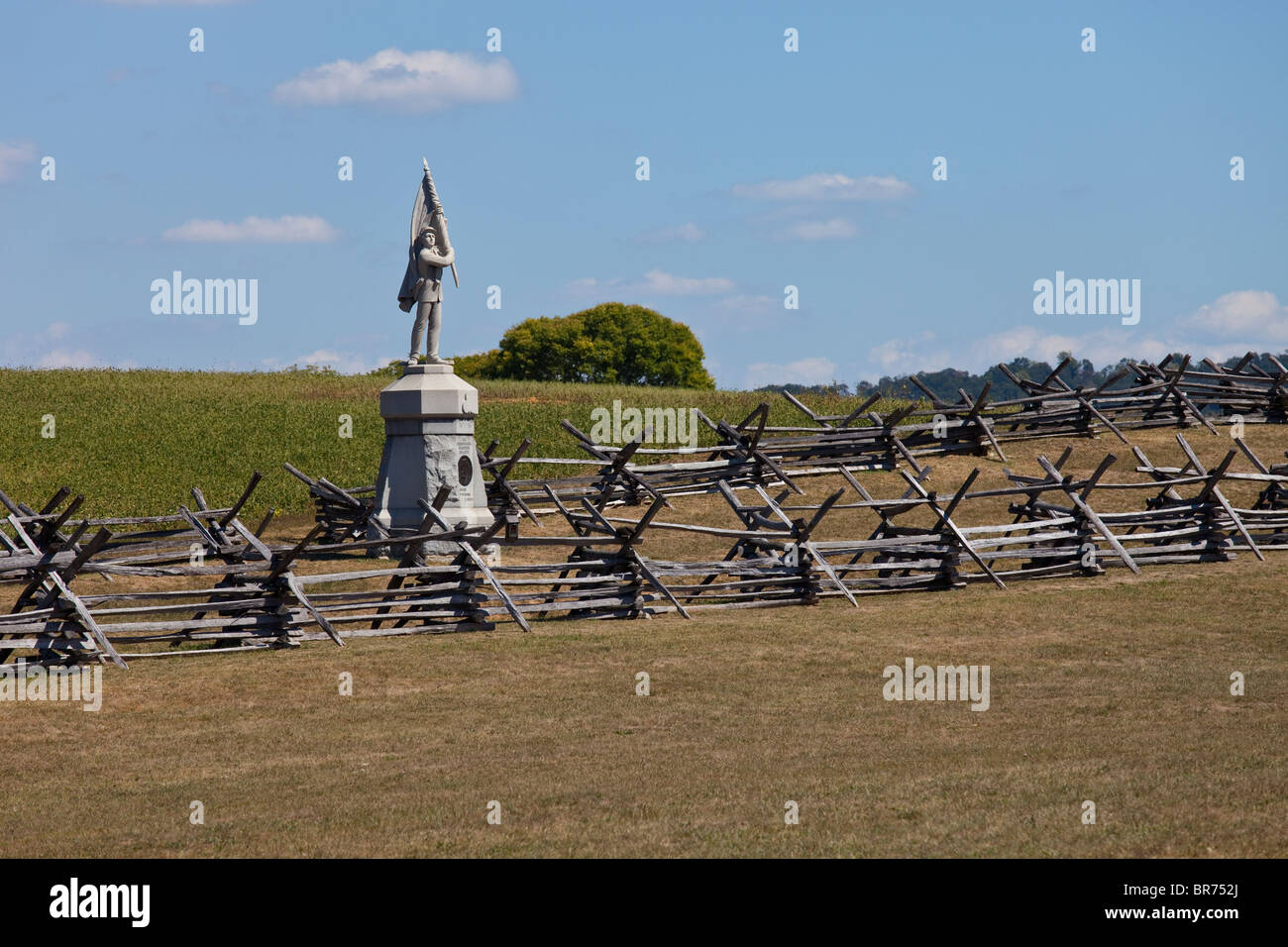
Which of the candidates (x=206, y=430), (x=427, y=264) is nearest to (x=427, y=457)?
(x=427, y=264)

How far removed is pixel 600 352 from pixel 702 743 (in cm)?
6621

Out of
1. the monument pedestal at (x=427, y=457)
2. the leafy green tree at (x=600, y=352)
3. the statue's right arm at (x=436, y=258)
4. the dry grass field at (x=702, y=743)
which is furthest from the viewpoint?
the leafy green tree at (x=600, y=352)

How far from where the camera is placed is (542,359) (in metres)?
76.7

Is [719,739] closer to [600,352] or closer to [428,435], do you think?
[428,435]

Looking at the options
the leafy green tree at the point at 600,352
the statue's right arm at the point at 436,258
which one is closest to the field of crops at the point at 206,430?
the statue's right arm at the point at 436,258

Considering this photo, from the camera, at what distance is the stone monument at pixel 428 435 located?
2088 cm

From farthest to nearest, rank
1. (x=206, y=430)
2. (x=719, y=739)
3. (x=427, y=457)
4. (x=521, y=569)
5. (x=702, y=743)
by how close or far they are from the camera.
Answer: (x=206, y=430), (x=427, y=457), (x=521, y=569), (x=719, y=739), (x=702, y=743)

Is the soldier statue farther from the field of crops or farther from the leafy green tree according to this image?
the leafy green tree

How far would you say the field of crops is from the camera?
3005 cm

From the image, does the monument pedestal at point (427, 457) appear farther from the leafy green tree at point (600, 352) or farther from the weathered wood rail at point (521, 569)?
the leafy green tree at point (600, 352)

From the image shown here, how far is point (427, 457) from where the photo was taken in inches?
822
